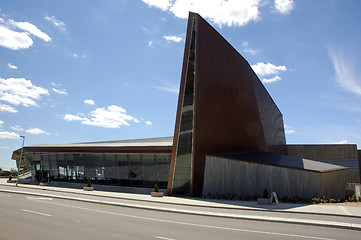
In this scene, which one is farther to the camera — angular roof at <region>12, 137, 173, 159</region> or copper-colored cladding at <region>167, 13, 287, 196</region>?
angular roof at <region>12, 137, 173, 159</region>

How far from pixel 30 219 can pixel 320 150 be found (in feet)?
186

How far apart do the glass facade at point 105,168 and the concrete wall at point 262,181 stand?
306 inches

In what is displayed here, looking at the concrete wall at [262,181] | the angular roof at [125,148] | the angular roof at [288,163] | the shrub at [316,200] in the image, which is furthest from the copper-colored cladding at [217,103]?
the shrub at [316,200]

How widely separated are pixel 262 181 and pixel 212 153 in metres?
5.95

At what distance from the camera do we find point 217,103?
1198 inches

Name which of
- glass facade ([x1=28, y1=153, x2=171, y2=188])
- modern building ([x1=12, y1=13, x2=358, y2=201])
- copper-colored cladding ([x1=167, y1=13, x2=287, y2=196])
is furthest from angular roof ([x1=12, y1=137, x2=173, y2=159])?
copper-colored cladding ([x1=167, y1=13, x2=287, y2=196])

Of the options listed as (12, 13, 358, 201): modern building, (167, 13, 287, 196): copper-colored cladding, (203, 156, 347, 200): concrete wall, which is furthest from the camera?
(167, 13, 287, 196): copper-colored cladding

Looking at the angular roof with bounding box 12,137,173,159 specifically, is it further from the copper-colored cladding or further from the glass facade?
the copper-colored cladding

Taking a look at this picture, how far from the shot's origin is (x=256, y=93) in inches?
A: 1608

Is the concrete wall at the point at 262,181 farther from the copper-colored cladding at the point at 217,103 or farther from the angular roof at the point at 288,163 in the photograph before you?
the copper-colored cladding at the point at 217,103

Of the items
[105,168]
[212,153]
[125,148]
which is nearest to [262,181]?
[212,153]

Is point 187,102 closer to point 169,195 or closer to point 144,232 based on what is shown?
point 169,195

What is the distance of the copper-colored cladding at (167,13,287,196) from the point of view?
2756 cm

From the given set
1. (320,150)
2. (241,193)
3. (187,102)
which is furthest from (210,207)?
(320,150)
